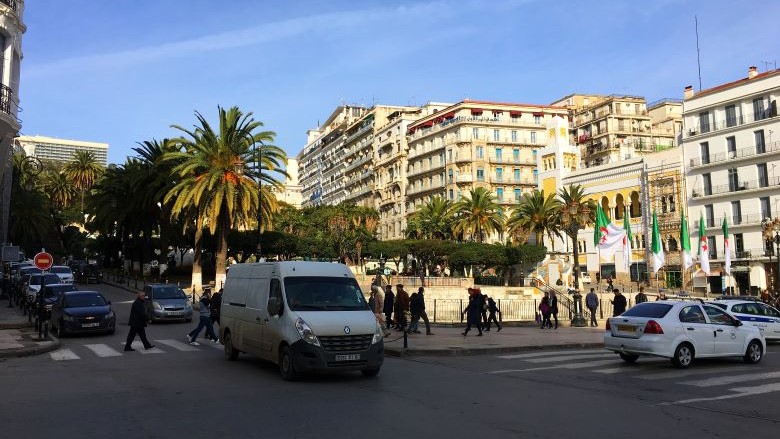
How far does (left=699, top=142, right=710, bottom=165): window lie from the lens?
64.9 m

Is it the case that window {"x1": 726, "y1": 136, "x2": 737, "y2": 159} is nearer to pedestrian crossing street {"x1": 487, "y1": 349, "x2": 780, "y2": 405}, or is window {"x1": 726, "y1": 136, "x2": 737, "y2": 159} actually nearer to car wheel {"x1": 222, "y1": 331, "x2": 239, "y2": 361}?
pedestrian crossing street {"x1": 487, "y1": 349, "x2": 780, "y2": 405}

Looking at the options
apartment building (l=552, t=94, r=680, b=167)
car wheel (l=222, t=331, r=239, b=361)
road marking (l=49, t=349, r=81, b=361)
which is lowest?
road marking (l=49, t=349, r=81, b=361)

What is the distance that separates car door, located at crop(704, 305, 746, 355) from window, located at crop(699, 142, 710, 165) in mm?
56933

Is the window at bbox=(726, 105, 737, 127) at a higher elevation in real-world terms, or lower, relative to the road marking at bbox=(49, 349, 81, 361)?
higher

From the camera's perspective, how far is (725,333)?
13969mm

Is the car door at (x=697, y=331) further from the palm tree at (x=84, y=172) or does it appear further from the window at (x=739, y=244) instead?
the palm tree at (x=84, y=172)

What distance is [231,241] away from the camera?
57.8m

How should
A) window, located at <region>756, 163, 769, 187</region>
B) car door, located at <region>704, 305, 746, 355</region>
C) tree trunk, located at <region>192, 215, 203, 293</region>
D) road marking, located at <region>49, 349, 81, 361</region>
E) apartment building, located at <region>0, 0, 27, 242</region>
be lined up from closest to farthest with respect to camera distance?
car door, located at <region>704, 305, 746, 355</region> → road marking, located at <region>49, 349, 81, 361</region> → apartment building, located at <region>0, 0, 27, 242</region> → tree trunk, located at <region>192, 215, 203, 293</region> → window, located at <region>756, 163, 769, 187</region>

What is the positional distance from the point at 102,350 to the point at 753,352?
53.2 ft

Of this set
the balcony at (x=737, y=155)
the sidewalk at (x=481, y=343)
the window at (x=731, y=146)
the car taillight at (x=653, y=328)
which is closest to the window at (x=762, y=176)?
the balcony at (x=737, y=155)

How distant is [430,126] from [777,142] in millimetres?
50220

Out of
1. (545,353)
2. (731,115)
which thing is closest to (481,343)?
(545,353)

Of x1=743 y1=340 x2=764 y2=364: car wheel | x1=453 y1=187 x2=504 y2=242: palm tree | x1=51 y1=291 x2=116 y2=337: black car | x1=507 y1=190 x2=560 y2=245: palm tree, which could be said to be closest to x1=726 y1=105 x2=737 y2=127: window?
x1=507 y1=190 x2=560 y2=245: palm tree

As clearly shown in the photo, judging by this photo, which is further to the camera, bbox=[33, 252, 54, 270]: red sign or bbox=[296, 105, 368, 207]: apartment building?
bbox=[296, 105, 368, 207]: apartment building
